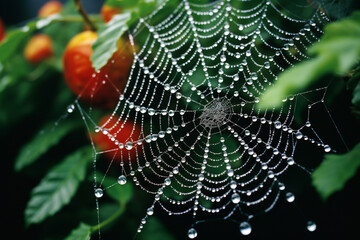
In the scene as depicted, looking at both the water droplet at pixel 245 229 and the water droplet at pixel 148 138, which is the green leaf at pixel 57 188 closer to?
the water droplet at pixel 148 138

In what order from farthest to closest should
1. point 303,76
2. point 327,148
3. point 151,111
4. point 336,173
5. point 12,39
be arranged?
point 12,39 < point 151,111 < point 327,148 < point 336,173 < point 303,76

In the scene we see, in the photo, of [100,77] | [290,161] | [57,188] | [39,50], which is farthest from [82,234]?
[39,50]

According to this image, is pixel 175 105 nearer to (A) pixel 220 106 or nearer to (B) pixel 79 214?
(A) pixel 220 106

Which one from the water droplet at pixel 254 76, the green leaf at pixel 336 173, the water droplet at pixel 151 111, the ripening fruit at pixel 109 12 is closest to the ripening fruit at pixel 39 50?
the ripening fruit at pixel 109 12

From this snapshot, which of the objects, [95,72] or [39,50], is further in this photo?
[39,50]

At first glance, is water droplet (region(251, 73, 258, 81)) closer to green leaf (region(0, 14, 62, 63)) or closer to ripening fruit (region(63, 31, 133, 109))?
A: ripening fruit (region(63, 31, 133, 109))

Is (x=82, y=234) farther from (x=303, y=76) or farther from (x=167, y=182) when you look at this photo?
(x=303, y=76)

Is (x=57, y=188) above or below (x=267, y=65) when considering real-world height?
below

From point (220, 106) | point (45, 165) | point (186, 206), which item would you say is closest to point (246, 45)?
point (220, 106)
